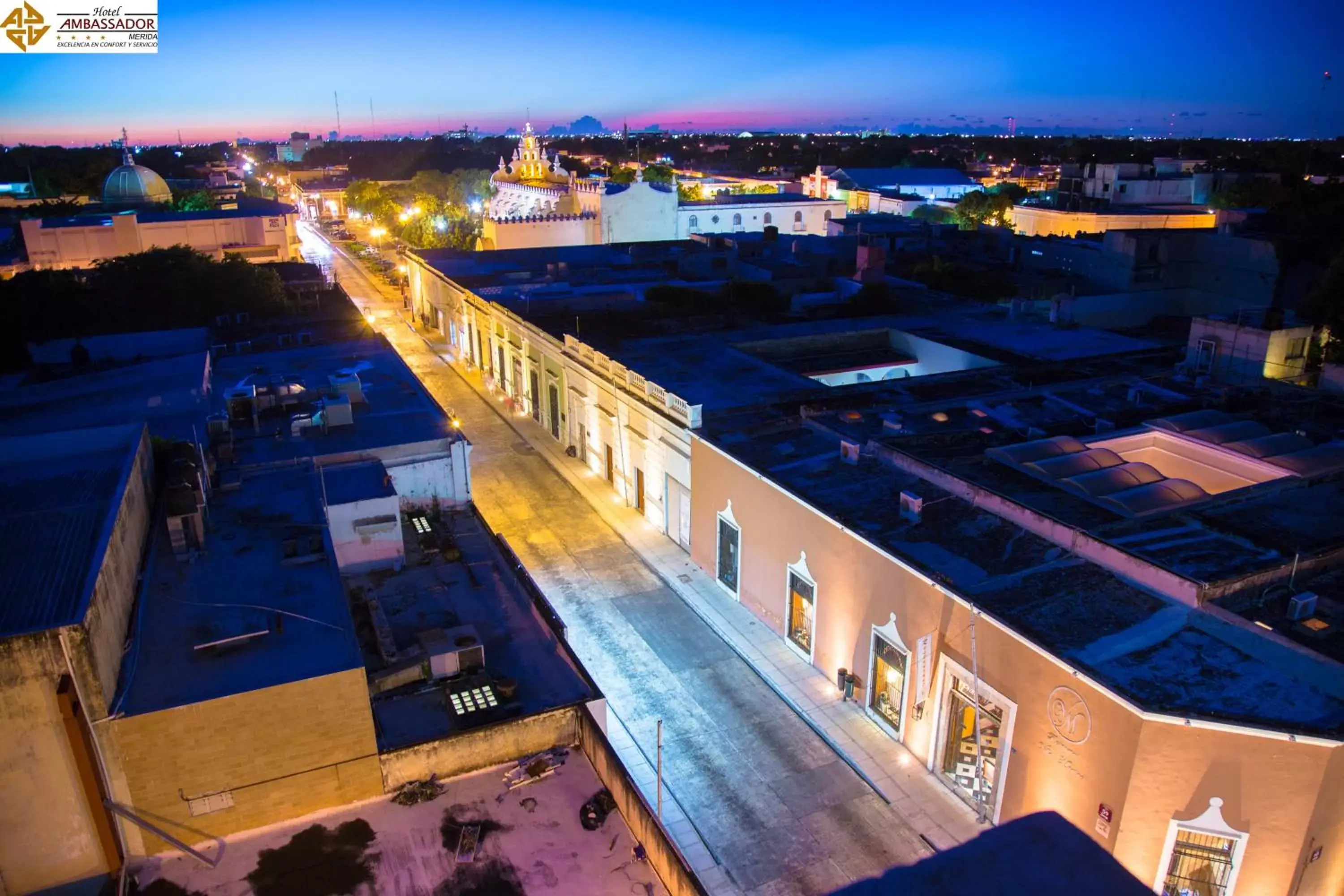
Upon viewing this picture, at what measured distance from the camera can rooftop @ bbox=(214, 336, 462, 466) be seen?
22.1 meters

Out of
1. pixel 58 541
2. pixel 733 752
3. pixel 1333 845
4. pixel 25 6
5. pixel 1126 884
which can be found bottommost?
pixel 733 752

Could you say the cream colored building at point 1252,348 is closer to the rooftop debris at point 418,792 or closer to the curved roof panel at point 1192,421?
the curved roof panel at point 1192,421

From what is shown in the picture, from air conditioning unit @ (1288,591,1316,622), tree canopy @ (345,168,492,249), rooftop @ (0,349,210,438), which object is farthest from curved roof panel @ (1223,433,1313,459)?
tree canopy @ (345,168,492,249)

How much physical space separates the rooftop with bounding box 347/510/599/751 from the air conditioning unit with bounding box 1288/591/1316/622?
36.5ft

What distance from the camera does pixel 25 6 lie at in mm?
28781

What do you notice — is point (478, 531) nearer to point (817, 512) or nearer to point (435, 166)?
point (817, 512)

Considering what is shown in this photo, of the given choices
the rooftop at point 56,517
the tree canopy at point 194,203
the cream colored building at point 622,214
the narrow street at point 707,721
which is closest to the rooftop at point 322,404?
the rooftop at point 56,517

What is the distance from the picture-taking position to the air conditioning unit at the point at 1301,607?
1398 cm

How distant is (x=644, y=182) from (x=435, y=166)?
4835 inches

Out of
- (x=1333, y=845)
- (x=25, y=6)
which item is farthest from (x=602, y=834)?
(x=25, y=6)

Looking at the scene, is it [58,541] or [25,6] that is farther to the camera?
[25,6]

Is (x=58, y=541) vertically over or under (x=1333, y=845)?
over

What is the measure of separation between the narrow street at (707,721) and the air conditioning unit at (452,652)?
4.82 meters

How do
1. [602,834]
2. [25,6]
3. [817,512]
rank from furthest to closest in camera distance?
[25,6]
[817,512]
[602,834]
